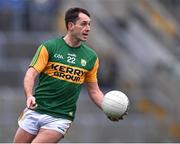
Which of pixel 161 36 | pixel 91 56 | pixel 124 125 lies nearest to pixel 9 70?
pixel 124 125

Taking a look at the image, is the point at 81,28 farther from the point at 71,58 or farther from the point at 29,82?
the point at 29,82

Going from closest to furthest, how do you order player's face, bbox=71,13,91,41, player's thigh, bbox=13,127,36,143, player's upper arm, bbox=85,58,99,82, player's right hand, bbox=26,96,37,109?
1. player's right hand, bbox=26,96,37,109
2. player's face, bbox=71,13,91,41
3. player's thigh, bbox=13,127,36,143
4. player's upper arm, bbox=85,58,99,82

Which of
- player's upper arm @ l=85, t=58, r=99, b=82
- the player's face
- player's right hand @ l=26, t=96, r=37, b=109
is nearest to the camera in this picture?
player's right hand @ l=26, t=96, r=37, b=109

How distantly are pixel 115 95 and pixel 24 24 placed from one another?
10.8 metres

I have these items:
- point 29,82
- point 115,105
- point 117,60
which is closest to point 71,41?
point 29,82

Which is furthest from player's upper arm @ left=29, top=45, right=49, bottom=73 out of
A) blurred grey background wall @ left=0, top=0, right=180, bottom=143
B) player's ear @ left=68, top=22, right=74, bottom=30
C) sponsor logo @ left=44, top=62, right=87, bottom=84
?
blurred grey background wall @ left=0, top=0, right=180, bottom=143

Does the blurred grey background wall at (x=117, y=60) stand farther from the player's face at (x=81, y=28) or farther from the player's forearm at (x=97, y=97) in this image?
the player's face at (x=81, y=28)

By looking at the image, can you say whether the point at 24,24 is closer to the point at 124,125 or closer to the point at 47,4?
the point at 47,4

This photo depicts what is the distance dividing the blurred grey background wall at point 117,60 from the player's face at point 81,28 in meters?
7.52

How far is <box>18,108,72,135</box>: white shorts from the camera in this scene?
39.3 ft

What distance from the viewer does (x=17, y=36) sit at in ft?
71.4

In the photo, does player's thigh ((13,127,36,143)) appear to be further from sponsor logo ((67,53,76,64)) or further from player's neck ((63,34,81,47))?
player's neck ((63,34,81,47))

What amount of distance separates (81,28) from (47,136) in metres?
1.26

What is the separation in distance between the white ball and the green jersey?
0.37m
